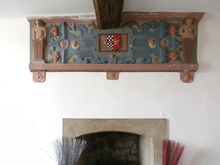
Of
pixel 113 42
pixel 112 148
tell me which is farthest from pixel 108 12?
pixel 112 148

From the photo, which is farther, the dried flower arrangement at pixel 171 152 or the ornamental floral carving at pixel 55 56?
the ornamental floral carving at pixel 55 56

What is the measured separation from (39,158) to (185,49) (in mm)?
2186

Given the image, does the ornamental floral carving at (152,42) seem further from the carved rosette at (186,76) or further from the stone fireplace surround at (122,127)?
the stone fireplace surround at (122,127)

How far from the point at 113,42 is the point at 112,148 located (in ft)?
5.71

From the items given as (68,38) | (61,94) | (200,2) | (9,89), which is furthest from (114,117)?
(200,2)

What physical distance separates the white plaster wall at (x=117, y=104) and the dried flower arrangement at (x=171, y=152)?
0.10 meters

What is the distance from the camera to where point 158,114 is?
224 centimetres

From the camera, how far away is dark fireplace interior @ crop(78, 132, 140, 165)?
3014 millimetres

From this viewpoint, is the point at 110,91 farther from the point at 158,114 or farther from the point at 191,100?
the point at 191,100

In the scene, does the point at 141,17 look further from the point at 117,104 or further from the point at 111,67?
the point at 117,104

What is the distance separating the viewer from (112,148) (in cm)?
304

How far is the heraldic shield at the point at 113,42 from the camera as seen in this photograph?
2.26 m

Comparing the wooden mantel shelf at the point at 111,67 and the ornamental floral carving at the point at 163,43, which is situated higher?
the ornamental floral carving at the point at 163,43

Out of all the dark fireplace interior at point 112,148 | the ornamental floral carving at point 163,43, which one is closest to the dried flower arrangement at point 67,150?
the dark fireplace interior at point 112,148
